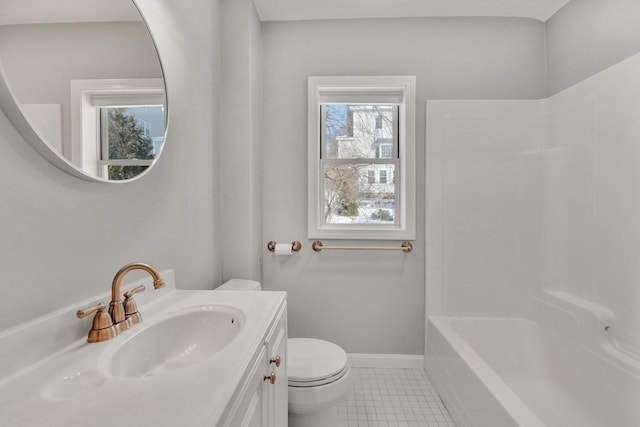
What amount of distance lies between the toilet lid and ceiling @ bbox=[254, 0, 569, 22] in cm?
207

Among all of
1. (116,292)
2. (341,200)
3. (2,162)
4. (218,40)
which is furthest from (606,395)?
(218,40)

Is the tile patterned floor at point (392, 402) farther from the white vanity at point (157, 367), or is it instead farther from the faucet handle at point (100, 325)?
the faucet handle at point (100, 325)

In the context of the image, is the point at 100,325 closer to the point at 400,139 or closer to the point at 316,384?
the point at 316,384

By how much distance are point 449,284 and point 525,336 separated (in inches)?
22.6

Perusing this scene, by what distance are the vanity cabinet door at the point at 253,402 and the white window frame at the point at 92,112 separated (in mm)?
710

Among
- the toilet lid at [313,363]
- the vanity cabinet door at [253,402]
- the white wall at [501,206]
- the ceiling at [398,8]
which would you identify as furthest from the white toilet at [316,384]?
the ceiling at [398,8]

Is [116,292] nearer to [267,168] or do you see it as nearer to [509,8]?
[267,168]

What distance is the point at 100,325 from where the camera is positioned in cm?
80

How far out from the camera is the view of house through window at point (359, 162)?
2.18 meters

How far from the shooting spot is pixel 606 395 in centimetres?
144

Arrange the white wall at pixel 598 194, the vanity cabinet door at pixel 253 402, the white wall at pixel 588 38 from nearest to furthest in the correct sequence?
the vanity cabinet door at pixel 253 402 → the white wall at pixel 598 194 → the white wall at pixel 588 38

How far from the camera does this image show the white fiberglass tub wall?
1.46 meters

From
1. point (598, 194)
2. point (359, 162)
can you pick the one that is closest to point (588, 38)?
point (598, 194)

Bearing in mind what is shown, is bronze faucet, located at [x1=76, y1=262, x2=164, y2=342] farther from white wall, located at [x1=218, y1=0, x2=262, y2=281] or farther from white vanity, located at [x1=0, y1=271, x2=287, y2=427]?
white wall, located at [x1=218, y1=0, x2=262, y2=281]
